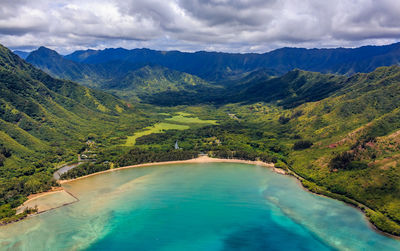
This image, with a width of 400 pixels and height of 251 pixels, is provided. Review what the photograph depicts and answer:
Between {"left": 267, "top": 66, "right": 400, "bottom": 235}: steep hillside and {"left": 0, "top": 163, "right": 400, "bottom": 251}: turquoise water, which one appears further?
{"left": 267, "top": 66, "right": 400, "bottom": 235}: steep hillside

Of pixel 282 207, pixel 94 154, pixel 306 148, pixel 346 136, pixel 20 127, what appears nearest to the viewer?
pixel 282 207

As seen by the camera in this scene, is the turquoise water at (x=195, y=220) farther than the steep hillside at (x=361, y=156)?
No

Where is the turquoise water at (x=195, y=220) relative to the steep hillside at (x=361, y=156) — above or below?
below

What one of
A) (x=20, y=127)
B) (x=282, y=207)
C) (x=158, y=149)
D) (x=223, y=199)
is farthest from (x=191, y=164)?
(x=20, y=127)

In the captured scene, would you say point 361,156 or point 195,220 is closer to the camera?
point 195,220

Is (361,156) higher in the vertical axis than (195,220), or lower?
higher

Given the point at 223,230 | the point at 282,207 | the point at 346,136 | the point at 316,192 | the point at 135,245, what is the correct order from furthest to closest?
the point at 346,136, the point at 316,192, the point at 282,207, the point at 223,230, the point at 135,245

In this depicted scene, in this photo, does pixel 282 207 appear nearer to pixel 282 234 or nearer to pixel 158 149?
pixel 282 234

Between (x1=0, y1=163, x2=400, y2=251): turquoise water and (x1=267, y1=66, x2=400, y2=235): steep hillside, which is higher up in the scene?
(x1=267, y1=66, x2=400, y2=235): steep hillside
